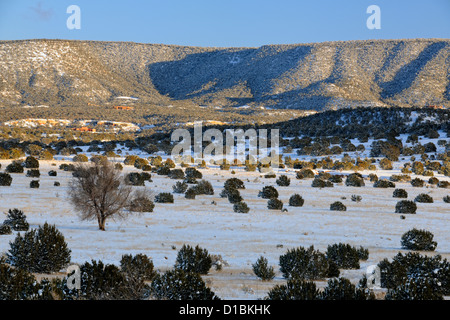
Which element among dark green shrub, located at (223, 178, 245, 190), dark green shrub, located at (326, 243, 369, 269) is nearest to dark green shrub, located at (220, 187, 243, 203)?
dark green shrub, located at (223, 178, 245, 190)

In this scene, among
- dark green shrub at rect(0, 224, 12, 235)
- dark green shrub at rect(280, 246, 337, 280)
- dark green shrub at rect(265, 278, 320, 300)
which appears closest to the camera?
dark green shrub at rect(265, 278, 320, 300)

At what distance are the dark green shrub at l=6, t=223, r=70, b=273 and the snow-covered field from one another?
595mm

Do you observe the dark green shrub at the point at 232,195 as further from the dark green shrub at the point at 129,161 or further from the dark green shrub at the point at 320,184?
the dark green shrub at the point at 129,161

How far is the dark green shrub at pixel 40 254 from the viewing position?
9453 millimetres

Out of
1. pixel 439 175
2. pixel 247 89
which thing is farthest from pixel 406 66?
pixel 439 175

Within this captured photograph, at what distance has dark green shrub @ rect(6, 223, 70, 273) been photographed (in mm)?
9453

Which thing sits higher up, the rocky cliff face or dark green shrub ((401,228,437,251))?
the rocky cliff face

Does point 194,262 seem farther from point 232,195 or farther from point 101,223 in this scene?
point 232,195

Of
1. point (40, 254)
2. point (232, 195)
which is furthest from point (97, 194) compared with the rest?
point (232, 195)

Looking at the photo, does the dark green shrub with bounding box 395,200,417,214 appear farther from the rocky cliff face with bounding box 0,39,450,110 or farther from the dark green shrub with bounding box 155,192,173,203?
the rocky cliff face with bounding box 0,39,450,110

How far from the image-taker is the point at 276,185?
93.9 ft

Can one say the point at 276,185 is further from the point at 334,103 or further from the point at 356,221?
the point at 334,103

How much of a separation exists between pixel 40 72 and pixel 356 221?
105390 millimetres

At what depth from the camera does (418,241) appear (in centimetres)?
1309
